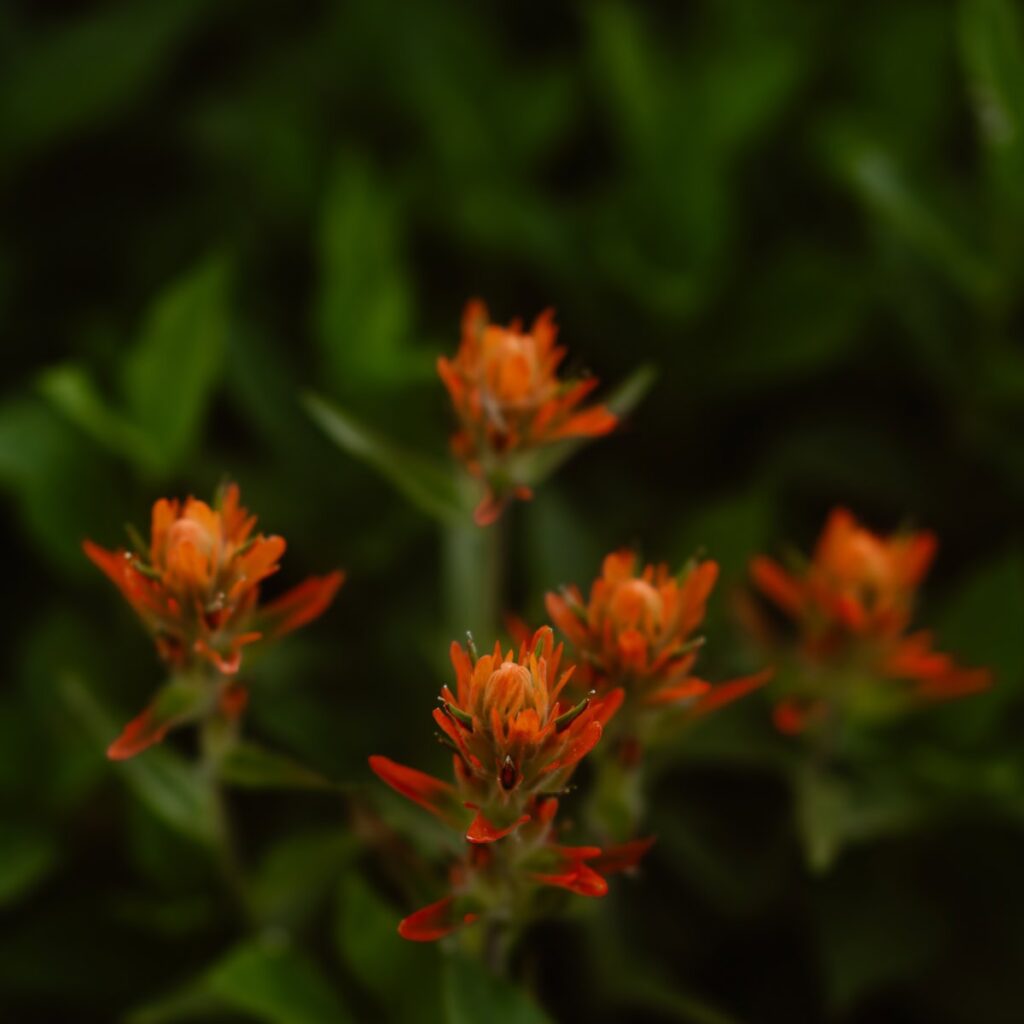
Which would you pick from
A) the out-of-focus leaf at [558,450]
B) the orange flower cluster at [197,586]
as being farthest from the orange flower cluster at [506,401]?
the orange flower cluster at [197,586]

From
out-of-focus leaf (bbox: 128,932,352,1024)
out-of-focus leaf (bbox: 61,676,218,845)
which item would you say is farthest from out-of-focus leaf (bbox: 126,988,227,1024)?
out-of-focus leaf (bbox: 61,676,218,845)

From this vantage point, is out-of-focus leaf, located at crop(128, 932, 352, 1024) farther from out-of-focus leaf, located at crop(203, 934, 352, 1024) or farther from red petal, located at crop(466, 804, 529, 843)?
red petal, located at crop(466, 804, 529, 843)

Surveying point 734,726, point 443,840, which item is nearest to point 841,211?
point 734,726

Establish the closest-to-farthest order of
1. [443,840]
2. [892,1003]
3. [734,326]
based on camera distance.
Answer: [443,840] < [892,1003] < [734,326]

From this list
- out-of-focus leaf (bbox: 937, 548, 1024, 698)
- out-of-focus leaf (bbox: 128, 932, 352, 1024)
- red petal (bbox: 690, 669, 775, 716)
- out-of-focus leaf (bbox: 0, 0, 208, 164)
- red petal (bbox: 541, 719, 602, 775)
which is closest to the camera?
red petal (bbox: 541, 719, 602, 775)

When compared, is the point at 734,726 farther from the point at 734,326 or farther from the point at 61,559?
the point at 61,559

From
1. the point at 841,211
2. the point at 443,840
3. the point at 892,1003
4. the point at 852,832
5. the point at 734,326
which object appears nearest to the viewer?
the point at 443,840

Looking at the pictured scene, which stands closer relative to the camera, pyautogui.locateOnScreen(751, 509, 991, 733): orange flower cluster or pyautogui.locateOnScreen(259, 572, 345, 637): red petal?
pyautogui.locateOnScreen(259, 572, 345, 637): red petal
